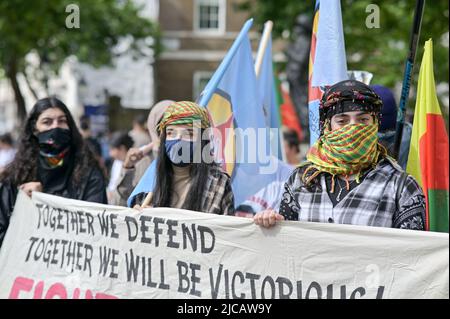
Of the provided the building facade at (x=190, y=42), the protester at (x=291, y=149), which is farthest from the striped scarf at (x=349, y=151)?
the building facade at (x=190, y=42)

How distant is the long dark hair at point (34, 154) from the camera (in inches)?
201

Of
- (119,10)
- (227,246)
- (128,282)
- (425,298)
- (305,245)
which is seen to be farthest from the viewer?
(119,10)

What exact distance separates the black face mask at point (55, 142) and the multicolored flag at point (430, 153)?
88.3 inches

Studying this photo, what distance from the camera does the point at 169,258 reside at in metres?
4.00

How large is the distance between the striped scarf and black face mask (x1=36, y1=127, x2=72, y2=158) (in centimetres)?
207

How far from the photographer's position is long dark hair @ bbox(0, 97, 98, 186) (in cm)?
512

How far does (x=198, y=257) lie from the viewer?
12.8 ft

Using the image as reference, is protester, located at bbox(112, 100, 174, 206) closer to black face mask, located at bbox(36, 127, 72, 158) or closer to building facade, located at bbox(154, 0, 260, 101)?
black face mask, located at bbox(36, 127, 72, 158)

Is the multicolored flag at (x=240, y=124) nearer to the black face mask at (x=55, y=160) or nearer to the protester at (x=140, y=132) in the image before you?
the black face mask at (x=55, y=160)

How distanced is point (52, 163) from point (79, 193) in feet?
0.99
